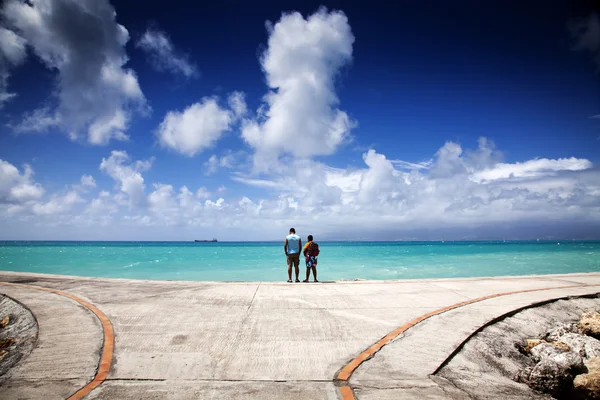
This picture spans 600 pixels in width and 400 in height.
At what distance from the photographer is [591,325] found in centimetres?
682

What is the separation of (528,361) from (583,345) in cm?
143

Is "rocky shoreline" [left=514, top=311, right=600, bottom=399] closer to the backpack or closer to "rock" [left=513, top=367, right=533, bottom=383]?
"rock" [left=513, top=367, right=533, bottom=383]

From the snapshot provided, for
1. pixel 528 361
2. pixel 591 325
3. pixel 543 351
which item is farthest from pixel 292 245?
pixel 591 325

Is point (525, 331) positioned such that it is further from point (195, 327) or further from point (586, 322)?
point (195, 327)

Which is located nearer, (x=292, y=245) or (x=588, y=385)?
(x=588, y=385)

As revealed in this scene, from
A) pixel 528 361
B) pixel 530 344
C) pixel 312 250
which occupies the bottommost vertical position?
pixel 528 361

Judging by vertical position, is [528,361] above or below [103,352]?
below

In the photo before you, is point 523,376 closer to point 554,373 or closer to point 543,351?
point 554,373

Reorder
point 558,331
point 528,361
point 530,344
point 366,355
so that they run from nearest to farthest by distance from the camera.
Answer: point 366,355, point 528,361, point 530,344, point 558,331

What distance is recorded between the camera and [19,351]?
199 inches

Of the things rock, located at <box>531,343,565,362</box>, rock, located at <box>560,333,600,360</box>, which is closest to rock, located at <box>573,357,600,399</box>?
rock, located at <box>531,343,565,362</box>

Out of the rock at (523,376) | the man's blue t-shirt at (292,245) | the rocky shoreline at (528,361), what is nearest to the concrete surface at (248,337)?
the rocky shoreline at (528,361)

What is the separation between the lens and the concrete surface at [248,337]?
4039 millimetres

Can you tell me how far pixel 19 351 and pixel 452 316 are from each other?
7.78 m
